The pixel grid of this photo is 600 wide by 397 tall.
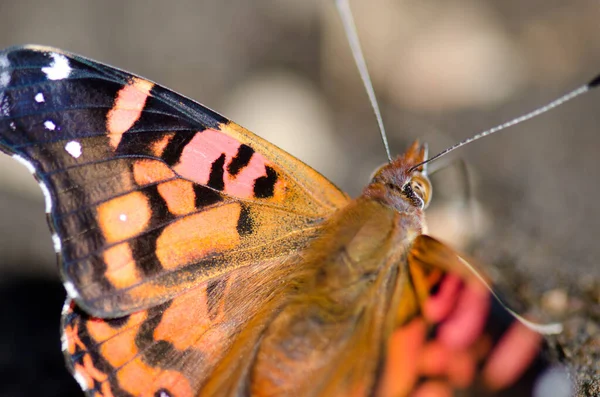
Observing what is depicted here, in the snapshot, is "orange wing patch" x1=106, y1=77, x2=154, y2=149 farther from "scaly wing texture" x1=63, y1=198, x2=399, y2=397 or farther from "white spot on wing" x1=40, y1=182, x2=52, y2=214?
"scaly wing texture" x1=63, y1=198, x2=399, y2=397

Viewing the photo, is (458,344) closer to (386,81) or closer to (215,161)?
(215,161)

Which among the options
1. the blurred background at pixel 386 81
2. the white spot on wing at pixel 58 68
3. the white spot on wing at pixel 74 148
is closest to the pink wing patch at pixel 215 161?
the white spot on wing at pixel 74 148

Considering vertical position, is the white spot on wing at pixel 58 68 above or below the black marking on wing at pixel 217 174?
above

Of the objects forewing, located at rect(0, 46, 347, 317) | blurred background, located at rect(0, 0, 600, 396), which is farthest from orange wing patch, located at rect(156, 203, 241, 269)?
blurred background, located at rect(0, 0, 600, 396)

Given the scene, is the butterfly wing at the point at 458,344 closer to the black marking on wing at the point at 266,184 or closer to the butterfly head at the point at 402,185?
the butterfly head at the point at 402,185

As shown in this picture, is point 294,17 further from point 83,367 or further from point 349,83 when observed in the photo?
point 83,367

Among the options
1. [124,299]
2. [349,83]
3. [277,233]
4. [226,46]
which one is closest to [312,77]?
[349,83]
